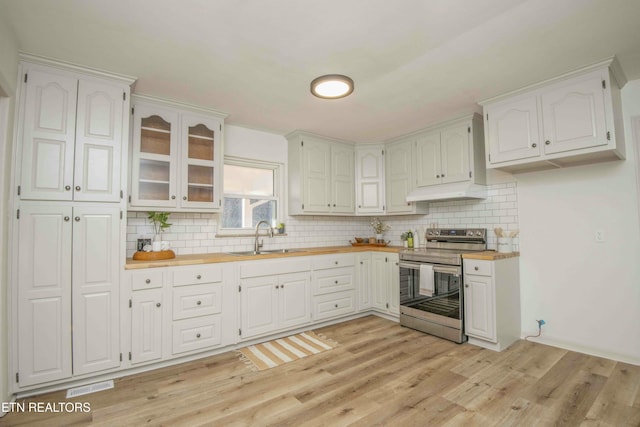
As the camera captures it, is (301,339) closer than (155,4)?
No

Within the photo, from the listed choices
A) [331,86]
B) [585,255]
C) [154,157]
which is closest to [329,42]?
[331,86]

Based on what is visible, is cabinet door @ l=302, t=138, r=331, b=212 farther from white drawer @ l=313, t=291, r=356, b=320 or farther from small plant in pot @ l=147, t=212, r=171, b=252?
small plant in pot @ l=147, t=212, r=171, b=252

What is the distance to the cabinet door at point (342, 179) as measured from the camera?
4.30 metres

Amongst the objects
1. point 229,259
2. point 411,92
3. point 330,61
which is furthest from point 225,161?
point 411,92

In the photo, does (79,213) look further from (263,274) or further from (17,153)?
(263,274)

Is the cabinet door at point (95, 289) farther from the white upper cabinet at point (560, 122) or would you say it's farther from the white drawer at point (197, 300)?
the white upper cabinet at point (560, 122)

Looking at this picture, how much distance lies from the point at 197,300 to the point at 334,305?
1685 mm

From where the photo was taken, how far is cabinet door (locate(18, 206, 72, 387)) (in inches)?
84.1

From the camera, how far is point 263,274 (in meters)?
3.19

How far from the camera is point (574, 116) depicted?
2510 mm

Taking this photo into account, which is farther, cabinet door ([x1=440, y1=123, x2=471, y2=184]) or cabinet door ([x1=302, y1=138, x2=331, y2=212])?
cabinet door ([x1=302, y1=138, x2=331, y2=212])

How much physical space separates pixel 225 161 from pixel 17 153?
6.15ft

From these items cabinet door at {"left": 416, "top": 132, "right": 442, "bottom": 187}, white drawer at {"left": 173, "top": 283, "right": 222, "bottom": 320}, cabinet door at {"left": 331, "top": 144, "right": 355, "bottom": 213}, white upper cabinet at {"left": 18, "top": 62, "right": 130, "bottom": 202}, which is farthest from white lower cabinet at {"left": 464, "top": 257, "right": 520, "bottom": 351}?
white upper cabinet at {"left": 18, "top": 62, "right": 130, "bottom": 202}

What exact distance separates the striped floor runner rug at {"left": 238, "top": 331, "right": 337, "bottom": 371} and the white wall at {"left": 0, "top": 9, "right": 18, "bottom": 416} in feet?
5.40
